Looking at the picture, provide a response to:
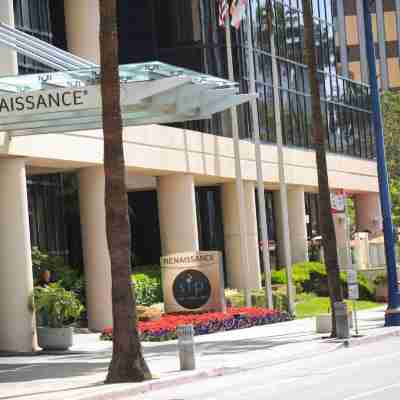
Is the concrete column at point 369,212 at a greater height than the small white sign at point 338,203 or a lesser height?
greater

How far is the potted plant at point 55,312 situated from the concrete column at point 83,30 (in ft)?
33.1

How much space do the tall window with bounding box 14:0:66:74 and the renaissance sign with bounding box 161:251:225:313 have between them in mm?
7464

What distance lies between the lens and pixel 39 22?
130 ft

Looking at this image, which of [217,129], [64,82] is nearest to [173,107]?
[64,82]

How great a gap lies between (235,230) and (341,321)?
66.6 feet

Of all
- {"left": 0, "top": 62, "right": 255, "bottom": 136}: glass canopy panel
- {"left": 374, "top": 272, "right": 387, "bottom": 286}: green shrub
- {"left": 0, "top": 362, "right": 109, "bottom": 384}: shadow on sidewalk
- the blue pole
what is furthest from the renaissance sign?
{"left": 374, "top": 272, "right": 387, "bottom": 286}: green shrub

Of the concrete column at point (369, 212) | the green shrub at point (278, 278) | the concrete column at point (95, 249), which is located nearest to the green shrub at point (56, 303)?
the concrete column at point (95, 249)

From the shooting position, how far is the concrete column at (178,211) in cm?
4316

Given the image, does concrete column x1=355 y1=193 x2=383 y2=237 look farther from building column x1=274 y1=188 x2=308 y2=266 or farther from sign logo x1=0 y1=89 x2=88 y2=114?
sign logo x1=0 y1=89 x2=88 y2=114

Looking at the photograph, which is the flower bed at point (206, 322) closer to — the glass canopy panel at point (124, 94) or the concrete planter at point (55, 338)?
the concrete planter at point (55, 338)

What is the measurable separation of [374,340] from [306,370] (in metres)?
8.29

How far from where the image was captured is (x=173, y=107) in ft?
92.5

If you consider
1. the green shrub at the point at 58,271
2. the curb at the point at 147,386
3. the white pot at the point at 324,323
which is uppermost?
the green shrub at the point at 58,271

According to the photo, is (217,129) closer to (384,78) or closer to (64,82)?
(64,82)
